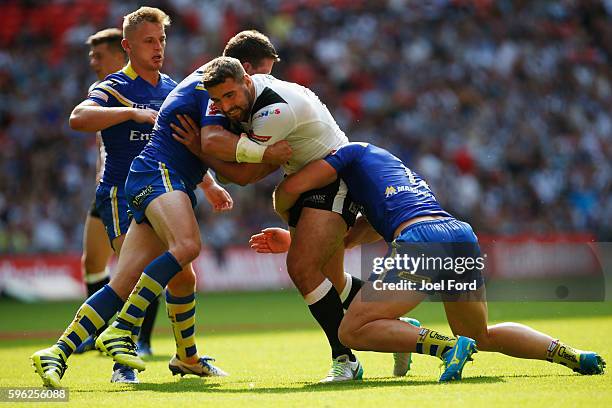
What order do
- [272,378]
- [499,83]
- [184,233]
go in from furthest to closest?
[499,83]
[272,378]
[184,233]

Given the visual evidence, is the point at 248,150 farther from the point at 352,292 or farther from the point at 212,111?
the point at 352,292

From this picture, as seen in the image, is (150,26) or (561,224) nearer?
(150,26)

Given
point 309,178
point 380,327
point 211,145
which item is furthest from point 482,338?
point 211,145

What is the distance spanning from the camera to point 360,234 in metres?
7.43

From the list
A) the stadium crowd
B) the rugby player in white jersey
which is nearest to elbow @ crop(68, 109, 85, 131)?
the rugby player in white jersey

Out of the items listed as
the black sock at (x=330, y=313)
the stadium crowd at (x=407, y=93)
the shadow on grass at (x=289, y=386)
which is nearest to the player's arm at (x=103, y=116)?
the black sock at (x=330, y=313)

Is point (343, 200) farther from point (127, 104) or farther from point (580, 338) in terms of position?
point (580, 338)

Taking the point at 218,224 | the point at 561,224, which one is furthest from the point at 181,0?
the point at 561,224

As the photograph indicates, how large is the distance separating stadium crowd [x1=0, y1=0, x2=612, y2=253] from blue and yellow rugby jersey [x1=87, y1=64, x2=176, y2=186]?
10897 millimetres

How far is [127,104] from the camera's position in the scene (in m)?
7.98

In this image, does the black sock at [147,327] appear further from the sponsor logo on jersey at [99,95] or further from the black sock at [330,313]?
the black sock at [330,313]

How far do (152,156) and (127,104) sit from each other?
0.95 meters

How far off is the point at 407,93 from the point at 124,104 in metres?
14.4

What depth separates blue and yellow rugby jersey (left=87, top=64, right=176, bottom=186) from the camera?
26.1 feet
